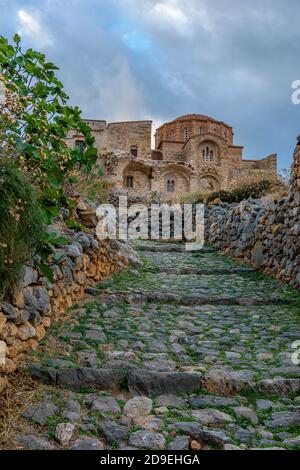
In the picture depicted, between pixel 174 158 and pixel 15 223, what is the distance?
3554 cm

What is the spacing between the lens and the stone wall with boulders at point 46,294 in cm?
302

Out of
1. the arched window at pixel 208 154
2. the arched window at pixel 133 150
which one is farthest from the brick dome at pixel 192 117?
the arched window at pixel 133 150

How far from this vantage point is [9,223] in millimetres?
2729

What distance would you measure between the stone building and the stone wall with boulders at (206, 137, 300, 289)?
20.4 metres

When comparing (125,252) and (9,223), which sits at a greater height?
(9,223)

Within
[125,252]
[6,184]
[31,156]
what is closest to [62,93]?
[31,156]

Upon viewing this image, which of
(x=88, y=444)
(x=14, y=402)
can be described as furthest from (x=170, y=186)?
(x=88, y=444)

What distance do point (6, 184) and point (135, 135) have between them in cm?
3432

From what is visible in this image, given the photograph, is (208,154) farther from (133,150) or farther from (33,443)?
(33,443)

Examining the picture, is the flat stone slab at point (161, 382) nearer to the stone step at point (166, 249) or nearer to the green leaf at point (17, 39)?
the green leaf at point (17, 39)

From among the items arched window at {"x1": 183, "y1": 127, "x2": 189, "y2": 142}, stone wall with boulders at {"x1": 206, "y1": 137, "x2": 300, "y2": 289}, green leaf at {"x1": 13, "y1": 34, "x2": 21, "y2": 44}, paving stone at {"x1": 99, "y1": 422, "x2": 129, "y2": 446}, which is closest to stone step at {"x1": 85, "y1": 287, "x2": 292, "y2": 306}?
stone wall with boulders at {"x1": 206, "y1": 137, "x2": 300, "y2": 289}

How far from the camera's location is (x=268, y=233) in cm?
812

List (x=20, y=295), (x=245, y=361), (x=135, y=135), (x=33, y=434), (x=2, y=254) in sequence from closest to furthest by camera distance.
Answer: (x=33, y=434)
(x=2, y=254)
(x=20, y=295)
(x=245, y=361)
(x=135, y=135)

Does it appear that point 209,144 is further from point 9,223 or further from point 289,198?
point 9,223
